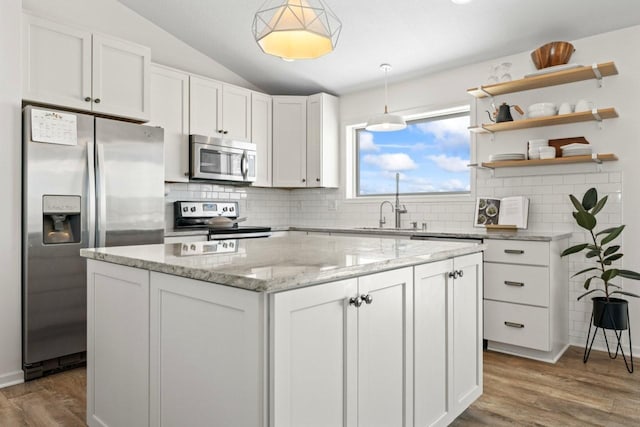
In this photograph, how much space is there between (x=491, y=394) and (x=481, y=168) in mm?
2093

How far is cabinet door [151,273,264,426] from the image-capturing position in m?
1.21

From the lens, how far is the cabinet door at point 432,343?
1793mm

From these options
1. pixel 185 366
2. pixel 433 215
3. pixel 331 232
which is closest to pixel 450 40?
pixel 433 215

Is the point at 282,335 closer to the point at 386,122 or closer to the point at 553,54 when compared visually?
the point at 386,122

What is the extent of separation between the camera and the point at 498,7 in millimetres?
3100

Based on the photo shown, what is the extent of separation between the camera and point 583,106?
319cm

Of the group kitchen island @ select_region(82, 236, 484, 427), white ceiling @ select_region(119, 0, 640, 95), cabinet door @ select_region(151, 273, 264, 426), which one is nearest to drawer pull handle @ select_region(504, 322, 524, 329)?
kitchen island @ select_region(82, 236, 484, 427)

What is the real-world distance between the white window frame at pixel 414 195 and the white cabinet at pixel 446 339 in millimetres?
1953

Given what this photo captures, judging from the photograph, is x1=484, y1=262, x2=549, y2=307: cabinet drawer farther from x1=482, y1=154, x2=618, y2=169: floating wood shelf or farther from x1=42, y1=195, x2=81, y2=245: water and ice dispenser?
x1=42, y1=195, x2=81, y2=245: water and ice dispenser

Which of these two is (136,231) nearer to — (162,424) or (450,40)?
(162,424)

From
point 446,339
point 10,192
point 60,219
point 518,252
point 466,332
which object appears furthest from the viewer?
point 518,252

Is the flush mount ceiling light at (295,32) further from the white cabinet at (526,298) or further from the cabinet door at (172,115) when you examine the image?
the cabinet door at (172,115)

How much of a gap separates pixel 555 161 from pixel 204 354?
2990mm

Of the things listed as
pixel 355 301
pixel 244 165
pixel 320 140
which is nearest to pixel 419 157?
pixel 320 140
